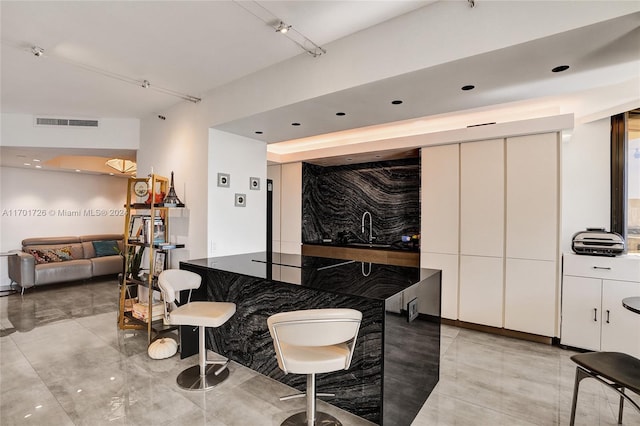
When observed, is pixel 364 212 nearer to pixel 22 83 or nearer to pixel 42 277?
pixel 22 83

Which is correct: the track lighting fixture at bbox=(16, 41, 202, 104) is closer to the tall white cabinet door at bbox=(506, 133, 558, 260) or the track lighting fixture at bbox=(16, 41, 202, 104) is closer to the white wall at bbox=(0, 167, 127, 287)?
the tall white cabinet door at bbox=(506, 133, 558, 260)

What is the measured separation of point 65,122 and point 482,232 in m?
6.19

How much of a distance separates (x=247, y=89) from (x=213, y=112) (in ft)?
2.01

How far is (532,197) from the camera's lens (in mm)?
3617

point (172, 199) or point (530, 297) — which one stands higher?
point (172, 199)

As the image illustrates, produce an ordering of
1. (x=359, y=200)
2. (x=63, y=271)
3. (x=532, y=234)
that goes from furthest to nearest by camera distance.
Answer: (x=63, y=271), (x=359, y=200), (x=532, y=234)

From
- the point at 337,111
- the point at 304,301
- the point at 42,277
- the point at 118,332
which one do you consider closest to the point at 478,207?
the point at 337,111

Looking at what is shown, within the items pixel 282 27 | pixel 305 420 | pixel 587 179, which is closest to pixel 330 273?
pixel 305 420

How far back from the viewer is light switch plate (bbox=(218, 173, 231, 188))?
12.6 ft

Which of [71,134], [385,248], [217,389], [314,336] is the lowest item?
[217,389]

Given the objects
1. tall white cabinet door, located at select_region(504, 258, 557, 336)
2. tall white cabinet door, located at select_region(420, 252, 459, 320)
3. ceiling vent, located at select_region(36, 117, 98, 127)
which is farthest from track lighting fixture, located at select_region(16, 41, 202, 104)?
tall white cabinet door, located at select_region(504, 258, 557, 336)

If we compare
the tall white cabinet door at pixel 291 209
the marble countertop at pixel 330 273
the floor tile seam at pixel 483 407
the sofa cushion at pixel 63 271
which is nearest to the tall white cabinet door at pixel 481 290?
the marble countertop at pixel 330 273

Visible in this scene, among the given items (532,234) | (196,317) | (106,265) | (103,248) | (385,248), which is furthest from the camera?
(103,248)

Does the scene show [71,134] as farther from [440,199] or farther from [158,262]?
[440,199]
